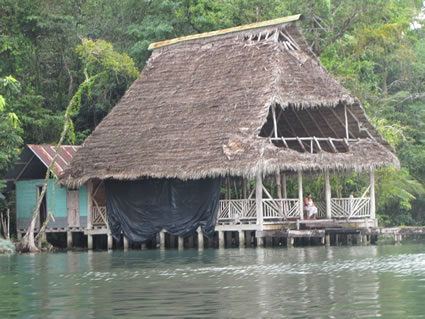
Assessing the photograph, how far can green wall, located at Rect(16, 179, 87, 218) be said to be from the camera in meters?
32.1

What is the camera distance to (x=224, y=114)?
29.5 meters

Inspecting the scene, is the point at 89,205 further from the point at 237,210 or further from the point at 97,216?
the point at 237,210

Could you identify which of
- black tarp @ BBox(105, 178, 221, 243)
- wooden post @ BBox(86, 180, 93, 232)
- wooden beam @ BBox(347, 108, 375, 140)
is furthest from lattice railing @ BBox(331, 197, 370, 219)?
wooden post @ BBox(86, 180, 93, 232)

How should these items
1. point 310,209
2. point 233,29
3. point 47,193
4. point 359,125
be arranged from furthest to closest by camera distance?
point 233,29, point 47,193, point 359,125, point 310,209

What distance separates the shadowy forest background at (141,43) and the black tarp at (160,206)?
→ 4.53 meters

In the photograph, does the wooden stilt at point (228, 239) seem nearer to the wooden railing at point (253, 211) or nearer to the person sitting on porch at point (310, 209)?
the wooden railing at point (253, 211)

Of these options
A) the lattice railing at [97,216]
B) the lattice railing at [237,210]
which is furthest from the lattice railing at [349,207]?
the lattice railing at [97,216]

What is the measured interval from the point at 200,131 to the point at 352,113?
5650 mm

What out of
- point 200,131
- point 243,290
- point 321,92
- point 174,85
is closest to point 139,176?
point 200,131

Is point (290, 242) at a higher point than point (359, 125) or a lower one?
lower

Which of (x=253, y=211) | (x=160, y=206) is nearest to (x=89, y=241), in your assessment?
(x=160, y=206)

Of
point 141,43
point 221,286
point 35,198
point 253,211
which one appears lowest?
point 221,286

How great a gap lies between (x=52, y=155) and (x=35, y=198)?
1.90 meters

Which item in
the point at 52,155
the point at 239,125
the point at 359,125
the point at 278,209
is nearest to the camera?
the point at 239,125
